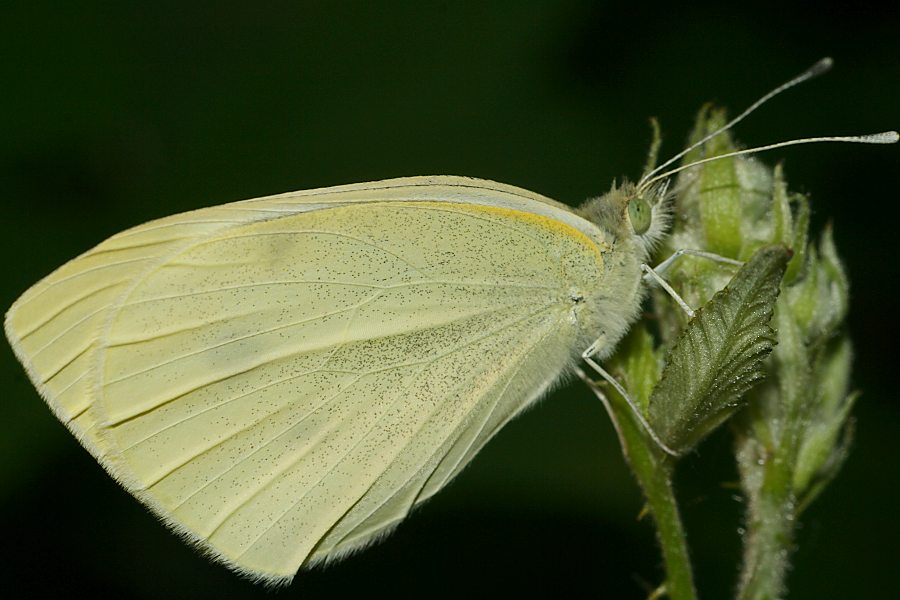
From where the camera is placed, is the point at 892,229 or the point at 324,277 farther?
the point at 892,229

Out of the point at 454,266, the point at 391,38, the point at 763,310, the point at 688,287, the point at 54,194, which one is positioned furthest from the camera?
the point at 391,38

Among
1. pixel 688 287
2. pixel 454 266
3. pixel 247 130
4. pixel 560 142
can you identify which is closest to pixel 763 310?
pixel 688 287

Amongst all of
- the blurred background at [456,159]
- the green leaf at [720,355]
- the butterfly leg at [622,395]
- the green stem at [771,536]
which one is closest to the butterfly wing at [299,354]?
the butterfly leg at [622,395]

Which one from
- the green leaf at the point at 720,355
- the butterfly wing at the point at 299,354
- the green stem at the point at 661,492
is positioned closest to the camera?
the green leaf at the point at 720,355

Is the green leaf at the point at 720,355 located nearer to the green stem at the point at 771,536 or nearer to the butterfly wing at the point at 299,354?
the green stem at the point at 771,536

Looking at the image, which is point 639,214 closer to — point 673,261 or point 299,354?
point 673,261

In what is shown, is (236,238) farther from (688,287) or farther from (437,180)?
(688,287)
